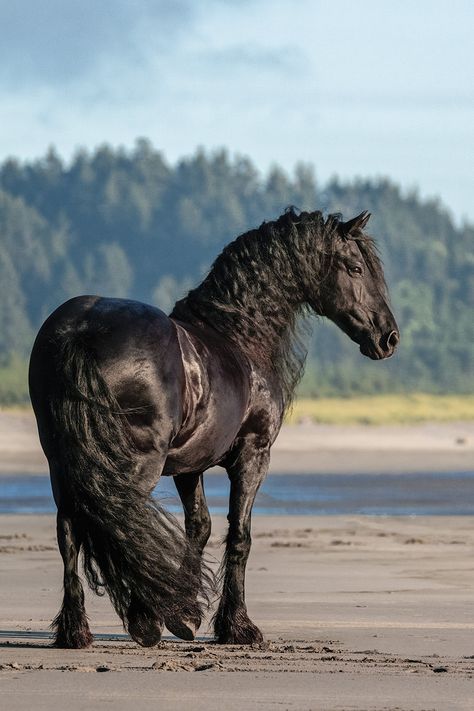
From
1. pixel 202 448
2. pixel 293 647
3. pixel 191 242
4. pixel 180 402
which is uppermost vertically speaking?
pixel 191 242

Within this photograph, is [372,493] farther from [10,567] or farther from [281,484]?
[10,567]

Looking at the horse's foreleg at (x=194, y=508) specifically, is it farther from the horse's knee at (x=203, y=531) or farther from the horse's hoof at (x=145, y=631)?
the horse's hoof at (x=145, y=631)

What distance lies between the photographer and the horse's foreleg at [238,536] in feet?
26.4

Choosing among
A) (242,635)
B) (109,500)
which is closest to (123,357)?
(109,500)

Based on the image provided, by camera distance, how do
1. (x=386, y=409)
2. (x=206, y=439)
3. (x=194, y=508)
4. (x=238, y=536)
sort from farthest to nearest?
(x=386, y=409)
(x=194, y=508)
(x=238, y=536)
(x=206, y=439)

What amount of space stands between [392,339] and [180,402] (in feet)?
5.25

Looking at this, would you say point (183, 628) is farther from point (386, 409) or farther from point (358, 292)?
point (386, 409)

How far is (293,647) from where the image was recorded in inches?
298

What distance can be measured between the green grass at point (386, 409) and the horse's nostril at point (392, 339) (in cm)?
5649

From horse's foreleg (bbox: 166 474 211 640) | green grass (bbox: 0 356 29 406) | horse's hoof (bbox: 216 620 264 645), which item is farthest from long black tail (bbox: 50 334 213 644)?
green grass (bbox: 0 356 29 406)

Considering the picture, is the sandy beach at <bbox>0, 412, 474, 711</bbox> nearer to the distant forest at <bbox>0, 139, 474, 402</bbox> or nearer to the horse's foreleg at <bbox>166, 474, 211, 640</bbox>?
the horse's foreleg at <bbox>166, 474, 211, 640</bbox>

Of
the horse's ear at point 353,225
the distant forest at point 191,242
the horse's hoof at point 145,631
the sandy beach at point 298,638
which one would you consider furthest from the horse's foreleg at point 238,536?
the distant forest at point 191,242

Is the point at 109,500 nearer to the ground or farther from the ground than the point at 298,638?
farther from the ground

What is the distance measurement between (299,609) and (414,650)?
191 centimetres
